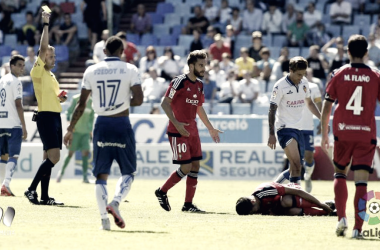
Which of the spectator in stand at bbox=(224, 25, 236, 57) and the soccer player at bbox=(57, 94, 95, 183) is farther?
the spectator in stand at bbox=(224, 25, 236, 57)

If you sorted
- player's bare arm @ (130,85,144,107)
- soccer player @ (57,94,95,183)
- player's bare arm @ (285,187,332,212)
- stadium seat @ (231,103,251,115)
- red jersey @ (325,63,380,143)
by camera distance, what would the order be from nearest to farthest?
red jersey @ (325,63,380,143), player's bare arm @ (130,85,144,107), player's bare arm @ (285,187,332,212), soccer player @ (57,94,95,183), stadium seat @ (231,103,251,115)

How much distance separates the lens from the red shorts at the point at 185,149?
43.8ft

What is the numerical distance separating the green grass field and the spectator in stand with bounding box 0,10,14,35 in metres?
17.9

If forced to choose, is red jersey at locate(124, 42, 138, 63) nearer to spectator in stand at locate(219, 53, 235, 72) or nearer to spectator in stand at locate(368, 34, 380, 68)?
spectator in stand at locate(219, 53, 235, 72)

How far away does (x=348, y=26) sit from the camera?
27938mm

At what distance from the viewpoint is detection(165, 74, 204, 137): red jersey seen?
43.6ft

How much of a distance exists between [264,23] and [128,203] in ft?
49.0

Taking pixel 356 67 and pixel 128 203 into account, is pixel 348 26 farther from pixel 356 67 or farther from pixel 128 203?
pixel 356 67

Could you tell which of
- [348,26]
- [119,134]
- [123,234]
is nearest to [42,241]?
[123,234]

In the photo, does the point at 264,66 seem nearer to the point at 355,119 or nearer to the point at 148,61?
the point at 148,61

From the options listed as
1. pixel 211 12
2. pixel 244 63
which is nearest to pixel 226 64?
pixel 244 63

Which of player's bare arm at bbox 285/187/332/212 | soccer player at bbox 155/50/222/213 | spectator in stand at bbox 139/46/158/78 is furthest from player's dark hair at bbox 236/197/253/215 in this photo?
spectator in stand at bbox 139/46/158/78

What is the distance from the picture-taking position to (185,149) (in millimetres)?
13344

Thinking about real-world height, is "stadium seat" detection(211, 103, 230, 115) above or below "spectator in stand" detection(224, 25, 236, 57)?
below
